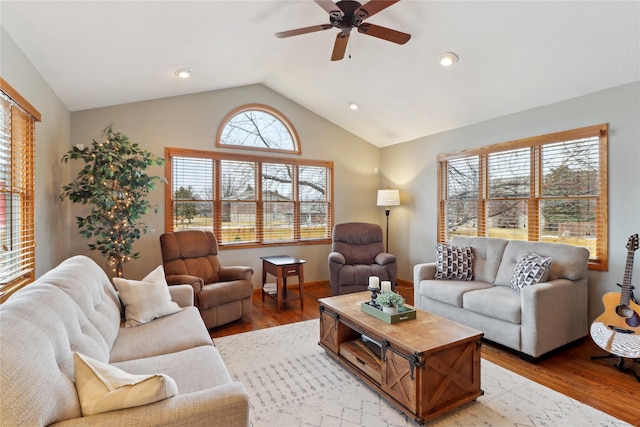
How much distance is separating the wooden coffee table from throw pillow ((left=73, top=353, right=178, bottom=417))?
136 centimetres

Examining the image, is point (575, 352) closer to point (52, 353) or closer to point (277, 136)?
point (52, 353)

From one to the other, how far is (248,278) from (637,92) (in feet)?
14.0

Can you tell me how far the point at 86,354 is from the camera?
63.9 inches

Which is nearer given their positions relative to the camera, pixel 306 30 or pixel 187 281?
pixel 306 30

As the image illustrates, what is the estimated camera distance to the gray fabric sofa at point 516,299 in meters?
2.83

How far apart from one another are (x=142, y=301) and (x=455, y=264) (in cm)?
324

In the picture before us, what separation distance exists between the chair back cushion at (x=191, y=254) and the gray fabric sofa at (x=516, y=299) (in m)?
2.53

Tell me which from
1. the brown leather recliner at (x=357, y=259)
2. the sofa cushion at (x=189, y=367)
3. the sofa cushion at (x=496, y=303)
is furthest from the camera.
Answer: the brown leather recliner at (x=357, y=259)

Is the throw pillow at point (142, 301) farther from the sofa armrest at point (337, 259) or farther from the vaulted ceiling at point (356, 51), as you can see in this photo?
the sofa armrest at point (337, 259)

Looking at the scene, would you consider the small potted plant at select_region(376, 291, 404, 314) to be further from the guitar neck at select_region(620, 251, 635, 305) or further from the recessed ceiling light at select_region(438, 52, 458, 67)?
the recessed ceiling light at select_region(438, 52, 458, 67)

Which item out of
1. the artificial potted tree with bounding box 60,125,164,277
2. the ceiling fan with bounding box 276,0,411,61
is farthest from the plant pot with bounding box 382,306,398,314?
the artificial potted tree with bounding box 60,125,164,277

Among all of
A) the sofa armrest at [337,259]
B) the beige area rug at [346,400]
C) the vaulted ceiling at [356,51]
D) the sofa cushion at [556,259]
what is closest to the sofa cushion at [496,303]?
the sofa cushion at [556,259]

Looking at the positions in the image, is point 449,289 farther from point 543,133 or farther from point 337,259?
point 543,133

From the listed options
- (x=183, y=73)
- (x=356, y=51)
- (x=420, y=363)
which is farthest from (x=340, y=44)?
(x=420, y=363)
